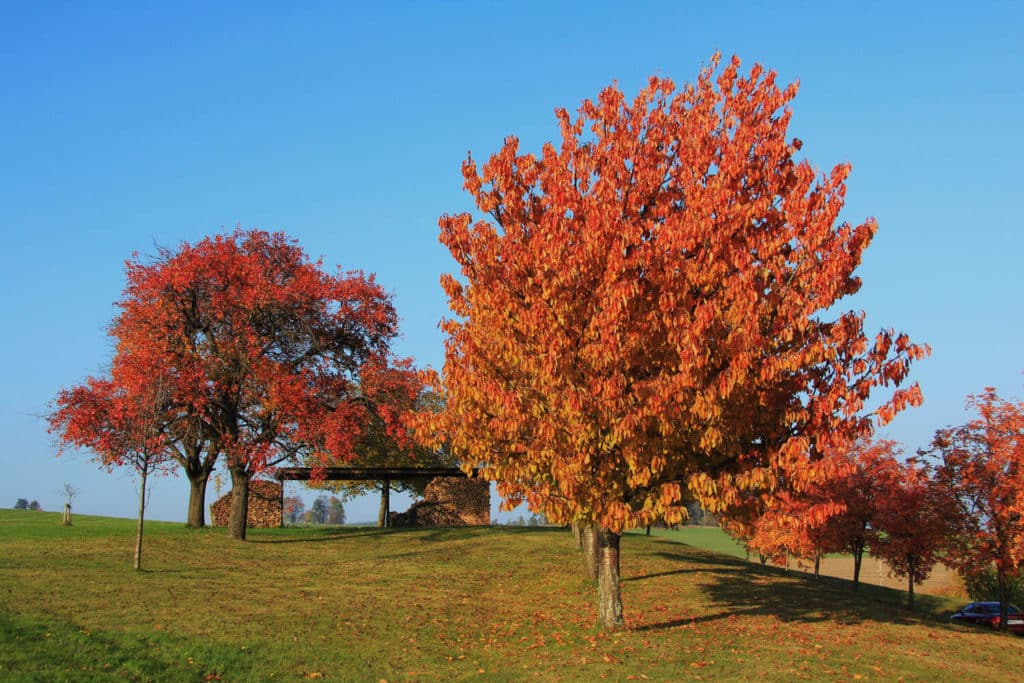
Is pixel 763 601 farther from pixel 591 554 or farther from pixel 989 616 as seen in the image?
pixel 989 616

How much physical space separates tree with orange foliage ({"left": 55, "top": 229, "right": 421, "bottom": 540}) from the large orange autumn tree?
1698 centimetres

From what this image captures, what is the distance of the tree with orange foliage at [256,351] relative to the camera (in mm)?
34562

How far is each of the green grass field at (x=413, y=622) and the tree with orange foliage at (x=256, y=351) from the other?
189 inches

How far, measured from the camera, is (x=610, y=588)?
20.8 m

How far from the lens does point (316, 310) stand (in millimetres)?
36594

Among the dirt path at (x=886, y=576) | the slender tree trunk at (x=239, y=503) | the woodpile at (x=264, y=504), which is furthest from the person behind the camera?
the dirt path at (x=886, y=576)

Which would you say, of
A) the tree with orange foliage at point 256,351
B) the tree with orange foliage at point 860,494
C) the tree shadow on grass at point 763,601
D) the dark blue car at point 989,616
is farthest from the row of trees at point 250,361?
the dark blue car at point 989,616

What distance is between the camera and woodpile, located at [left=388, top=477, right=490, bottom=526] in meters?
46.8

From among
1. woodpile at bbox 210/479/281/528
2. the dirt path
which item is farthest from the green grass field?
the dirt path

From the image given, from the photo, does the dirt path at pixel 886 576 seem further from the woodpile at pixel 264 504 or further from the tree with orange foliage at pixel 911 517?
the woodpile at pixel 264 504

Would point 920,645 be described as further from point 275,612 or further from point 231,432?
point 231,432

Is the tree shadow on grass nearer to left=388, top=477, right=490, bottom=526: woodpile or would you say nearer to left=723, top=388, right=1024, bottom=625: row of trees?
left=723, top=388, right=1024, bottom=625: row of trees

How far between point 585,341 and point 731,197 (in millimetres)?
4966

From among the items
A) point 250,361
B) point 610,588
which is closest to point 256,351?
point 250,361
